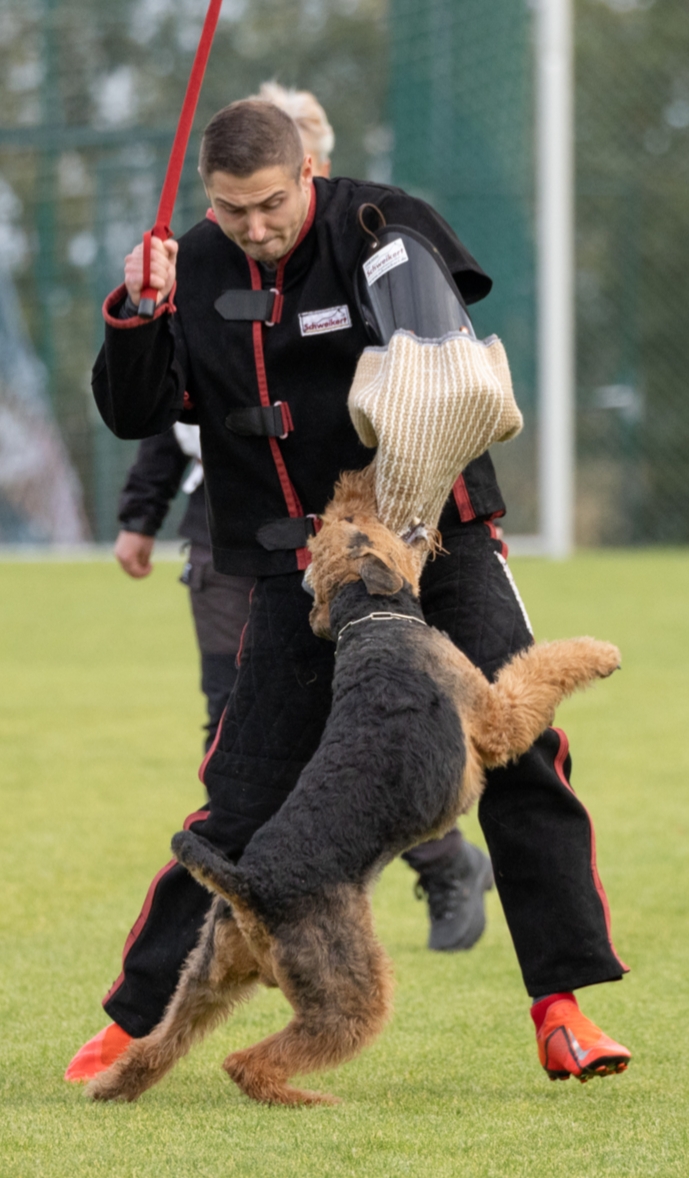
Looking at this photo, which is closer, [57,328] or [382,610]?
[382,610]

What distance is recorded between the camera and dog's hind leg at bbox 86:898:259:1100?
2939mm

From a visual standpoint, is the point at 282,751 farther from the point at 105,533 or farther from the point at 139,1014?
the point at 105,533

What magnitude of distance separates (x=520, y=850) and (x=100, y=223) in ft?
40.3

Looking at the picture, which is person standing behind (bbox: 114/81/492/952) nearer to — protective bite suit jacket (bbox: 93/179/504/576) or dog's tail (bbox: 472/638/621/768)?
protective bite suit jacket (bbox: 93/179/504/576)

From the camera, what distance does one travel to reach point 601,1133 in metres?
2.73

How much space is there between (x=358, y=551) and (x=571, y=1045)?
107 cm

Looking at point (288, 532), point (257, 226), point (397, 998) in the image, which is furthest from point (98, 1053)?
point (257, 226)

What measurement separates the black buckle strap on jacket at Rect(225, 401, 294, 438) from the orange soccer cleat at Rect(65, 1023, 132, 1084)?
1321mm

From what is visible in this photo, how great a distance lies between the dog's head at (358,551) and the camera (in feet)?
9.64

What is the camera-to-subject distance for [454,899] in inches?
174

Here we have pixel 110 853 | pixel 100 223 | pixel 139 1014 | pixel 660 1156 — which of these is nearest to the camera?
pixel 660 1156

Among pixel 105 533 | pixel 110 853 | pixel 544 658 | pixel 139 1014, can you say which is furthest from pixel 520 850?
pixel 105 533

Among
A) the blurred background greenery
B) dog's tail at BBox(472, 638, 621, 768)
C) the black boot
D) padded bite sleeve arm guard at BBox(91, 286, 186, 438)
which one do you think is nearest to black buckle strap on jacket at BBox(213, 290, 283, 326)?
padded bite sleeve arm guard at BBox(91, 286, 186, 438)

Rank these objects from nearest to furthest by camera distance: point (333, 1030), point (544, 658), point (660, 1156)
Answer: point (660, 1156), point (333, 1030), point (544, 658)
